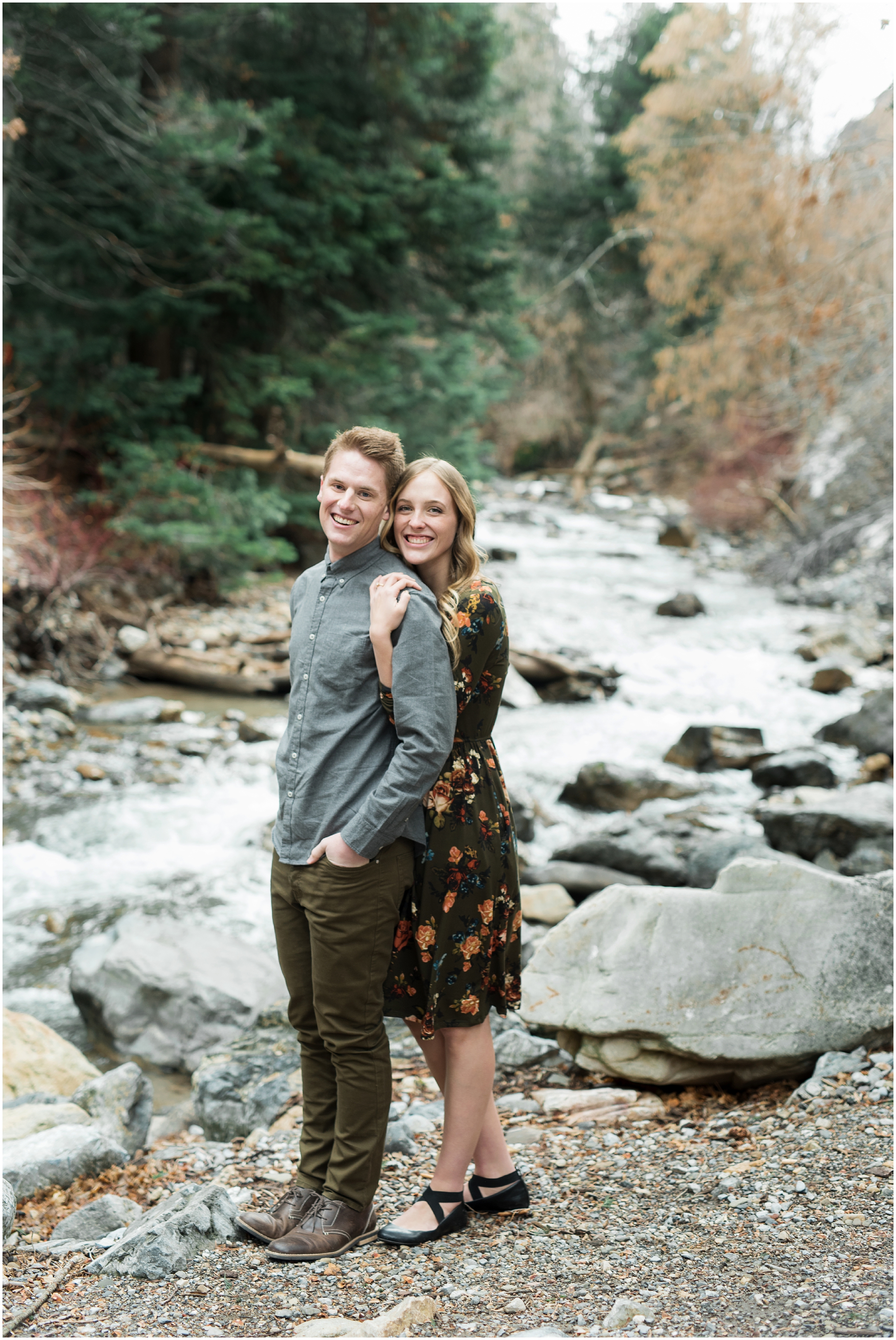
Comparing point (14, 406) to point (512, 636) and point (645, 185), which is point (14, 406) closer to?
point (512, 636)

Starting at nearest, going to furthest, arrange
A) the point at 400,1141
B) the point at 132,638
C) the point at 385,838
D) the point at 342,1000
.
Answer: the point at 385,838, the point at 342,1000, the point at 400,1141, the point at 132,638

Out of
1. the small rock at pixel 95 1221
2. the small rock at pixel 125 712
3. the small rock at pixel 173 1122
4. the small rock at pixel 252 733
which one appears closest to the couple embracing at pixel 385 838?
the small rock at pixel 95 1221

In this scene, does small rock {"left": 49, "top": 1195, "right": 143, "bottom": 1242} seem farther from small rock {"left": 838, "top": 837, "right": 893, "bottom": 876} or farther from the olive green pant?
small rock {"left": 838, "top": 837, "right": 893, "bottom": 876}

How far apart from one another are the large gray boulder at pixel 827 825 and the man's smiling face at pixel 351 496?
476 cm

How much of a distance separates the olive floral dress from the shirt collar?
0.85 feet

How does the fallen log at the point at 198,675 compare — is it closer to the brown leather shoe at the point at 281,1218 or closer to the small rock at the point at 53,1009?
the small rock at the point at 53,1009

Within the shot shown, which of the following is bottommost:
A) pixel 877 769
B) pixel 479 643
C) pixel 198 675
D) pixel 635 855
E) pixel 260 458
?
pixel 635 855

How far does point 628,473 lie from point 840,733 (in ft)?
59.9

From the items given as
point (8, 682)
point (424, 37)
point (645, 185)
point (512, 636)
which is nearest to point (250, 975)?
point (8, 682)

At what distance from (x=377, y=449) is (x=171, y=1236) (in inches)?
80.8

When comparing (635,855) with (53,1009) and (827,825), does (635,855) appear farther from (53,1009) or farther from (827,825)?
(53,1009)

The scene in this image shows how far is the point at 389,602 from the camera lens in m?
2.50

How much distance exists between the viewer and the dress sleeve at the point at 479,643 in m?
2.61

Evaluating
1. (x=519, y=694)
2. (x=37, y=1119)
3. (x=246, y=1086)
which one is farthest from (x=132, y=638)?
(x=37, y=1119)
